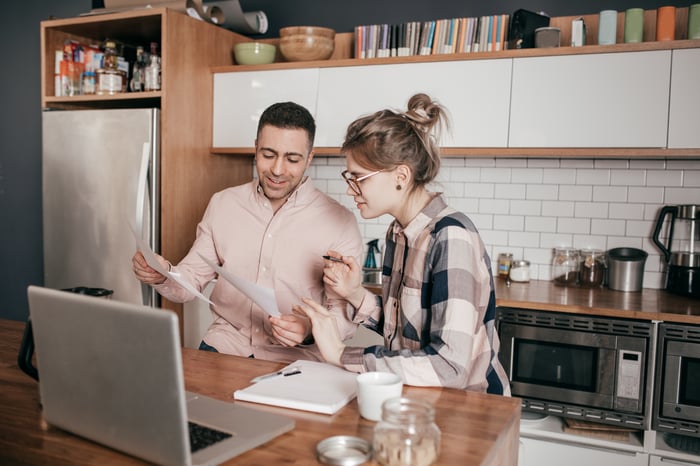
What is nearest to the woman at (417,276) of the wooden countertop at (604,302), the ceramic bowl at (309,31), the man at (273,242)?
the man at (273,242)

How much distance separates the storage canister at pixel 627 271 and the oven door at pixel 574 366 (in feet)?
1.85

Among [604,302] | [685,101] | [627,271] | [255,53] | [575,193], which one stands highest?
[255,53]

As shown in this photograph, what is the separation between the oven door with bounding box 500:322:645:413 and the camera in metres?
2.77

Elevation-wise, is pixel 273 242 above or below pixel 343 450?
above

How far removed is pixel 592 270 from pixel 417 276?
1989 mm

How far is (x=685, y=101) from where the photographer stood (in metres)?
2.95

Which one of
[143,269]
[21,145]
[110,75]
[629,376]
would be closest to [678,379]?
[629,376]

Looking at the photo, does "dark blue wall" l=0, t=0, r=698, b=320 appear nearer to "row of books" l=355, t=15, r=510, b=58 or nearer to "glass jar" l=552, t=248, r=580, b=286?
"row of books" l=355, t=15, r=510, b=58

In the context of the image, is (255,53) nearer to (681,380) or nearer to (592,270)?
(592,270)

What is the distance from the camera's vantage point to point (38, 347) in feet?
4.01

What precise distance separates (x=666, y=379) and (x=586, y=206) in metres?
1.09

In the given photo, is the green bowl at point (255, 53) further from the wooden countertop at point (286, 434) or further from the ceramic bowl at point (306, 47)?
the wooden countertop at point (286, 434)

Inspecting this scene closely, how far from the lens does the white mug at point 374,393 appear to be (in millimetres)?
1292

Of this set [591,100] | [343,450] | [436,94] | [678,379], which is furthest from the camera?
[436,94]
